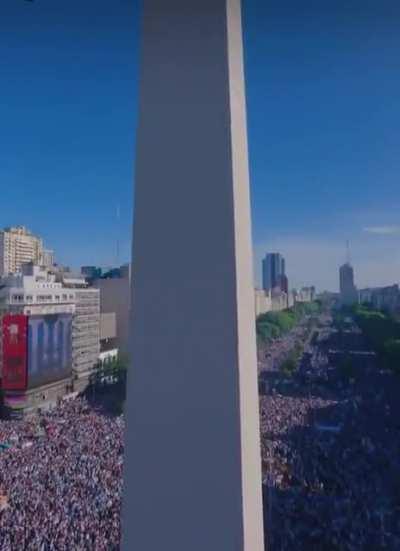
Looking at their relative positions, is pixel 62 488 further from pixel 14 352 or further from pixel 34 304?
pixel 34 304

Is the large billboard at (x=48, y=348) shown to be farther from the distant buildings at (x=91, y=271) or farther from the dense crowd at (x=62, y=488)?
the distant buildings at (x=91, y=271)

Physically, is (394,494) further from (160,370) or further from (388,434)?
(160,370)

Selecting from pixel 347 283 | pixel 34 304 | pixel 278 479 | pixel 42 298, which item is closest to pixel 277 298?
pixel 347 283

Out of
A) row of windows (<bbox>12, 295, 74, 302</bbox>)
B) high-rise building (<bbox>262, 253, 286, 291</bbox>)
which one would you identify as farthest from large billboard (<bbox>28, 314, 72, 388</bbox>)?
high-rise building (<bbox>262, 253, 286, 291</bbox>)

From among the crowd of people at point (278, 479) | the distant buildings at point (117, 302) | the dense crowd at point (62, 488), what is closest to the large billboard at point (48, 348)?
the crowd of people at point (278, 479)

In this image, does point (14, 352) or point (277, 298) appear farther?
point (277, 298)

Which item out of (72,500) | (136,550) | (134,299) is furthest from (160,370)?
(72,500)

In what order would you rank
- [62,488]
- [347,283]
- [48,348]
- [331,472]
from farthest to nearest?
[347,283] → [48,348] → [331,472] → [62,488]
